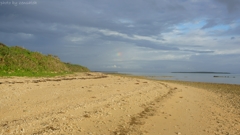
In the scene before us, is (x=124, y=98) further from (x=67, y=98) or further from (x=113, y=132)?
(x=113, y=132)

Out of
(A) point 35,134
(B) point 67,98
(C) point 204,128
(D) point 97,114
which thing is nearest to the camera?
(A) point 35,134

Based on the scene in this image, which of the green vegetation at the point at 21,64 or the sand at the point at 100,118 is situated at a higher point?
the green vegetation at the point at 21,64

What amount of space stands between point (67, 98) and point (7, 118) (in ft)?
12.2

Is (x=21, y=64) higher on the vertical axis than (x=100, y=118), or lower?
higher

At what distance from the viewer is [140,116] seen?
27.2 ft

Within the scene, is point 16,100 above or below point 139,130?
above

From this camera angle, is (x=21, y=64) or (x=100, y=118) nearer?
(x=100, y=118)

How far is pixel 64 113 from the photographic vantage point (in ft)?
24.9

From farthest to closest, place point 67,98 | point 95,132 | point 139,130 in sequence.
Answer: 1. point 67,98
2. point 139,130
3. point 95,132

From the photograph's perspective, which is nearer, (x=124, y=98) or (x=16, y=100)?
(x=16, y=100)

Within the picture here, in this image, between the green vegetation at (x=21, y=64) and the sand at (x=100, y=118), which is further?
the green vegetation at (x=21, y=64)

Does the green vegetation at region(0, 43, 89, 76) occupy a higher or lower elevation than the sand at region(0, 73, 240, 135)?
higher

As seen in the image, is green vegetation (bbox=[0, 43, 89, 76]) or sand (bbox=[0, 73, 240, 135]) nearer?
sand (bbox=[0, 73, 240, 135])

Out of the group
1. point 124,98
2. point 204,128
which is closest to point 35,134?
point 204,128
